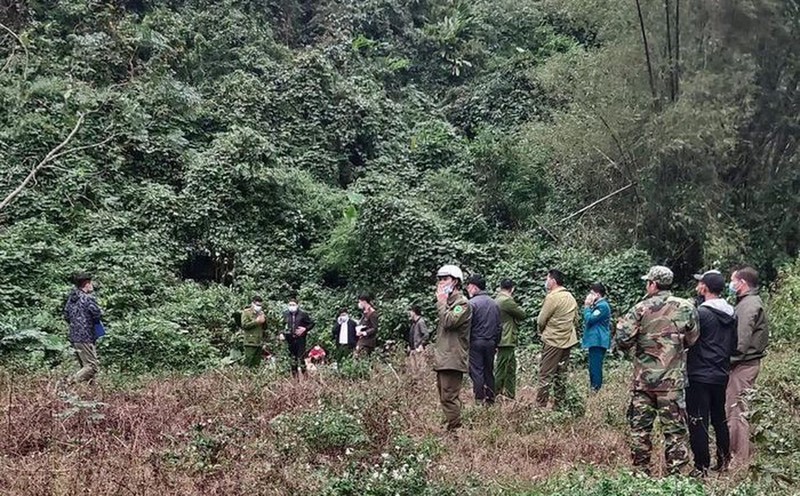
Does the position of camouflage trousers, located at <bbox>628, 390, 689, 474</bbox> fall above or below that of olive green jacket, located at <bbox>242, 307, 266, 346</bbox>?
below

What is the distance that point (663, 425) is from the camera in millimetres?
5305

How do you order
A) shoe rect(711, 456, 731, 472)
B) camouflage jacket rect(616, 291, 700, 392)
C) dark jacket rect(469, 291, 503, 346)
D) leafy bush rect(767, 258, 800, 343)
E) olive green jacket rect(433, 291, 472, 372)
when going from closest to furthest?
camouflage jacket rect(616, 291, 700, 392) → shoe rect(711, 456, 731, 472) → olive green jacket rect(433, 291, 472, 372) → dark jacket rect(469, 291, 503, 346) → leafy bush rect(767, 258, 800, 343)

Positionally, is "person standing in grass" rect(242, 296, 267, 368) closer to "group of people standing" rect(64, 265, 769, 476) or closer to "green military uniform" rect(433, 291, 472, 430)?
"group of people standing" rect(64, 265, 769, 476)

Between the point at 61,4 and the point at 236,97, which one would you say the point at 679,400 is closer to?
the point at 236,97

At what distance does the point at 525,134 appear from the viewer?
20047 millimetres

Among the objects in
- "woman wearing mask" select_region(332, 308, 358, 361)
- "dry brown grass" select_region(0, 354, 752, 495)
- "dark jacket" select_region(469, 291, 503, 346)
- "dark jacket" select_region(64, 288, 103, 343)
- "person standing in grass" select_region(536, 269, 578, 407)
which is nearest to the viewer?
"dry brown grass" select_region(0, 354, 752, 495)

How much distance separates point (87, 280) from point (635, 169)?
1201cm

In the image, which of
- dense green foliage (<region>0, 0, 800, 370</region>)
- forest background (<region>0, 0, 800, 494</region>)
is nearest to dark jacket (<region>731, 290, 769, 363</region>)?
forest background (<region>0, 0, 800, 494</region>)

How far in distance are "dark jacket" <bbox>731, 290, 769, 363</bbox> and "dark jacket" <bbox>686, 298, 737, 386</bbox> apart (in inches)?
8.4

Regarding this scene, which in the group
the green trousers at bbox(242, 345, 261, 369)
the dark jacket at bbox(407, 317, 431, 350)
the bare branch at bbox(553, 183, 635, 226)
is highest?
the bare branch at bbox(553, 183, 635, 226)

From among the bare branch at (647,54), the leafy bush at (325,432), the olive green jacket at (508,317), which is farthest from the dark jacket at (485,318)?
the bare branch at (647,54)

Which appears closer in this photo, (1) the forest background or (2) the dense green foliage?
(1) the forest background

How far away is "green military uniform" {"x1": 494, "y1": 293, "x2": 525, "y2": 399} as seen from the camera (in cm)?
857

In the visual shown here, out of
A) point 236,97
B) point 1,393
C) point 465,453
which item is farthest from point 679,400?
point 236,97
